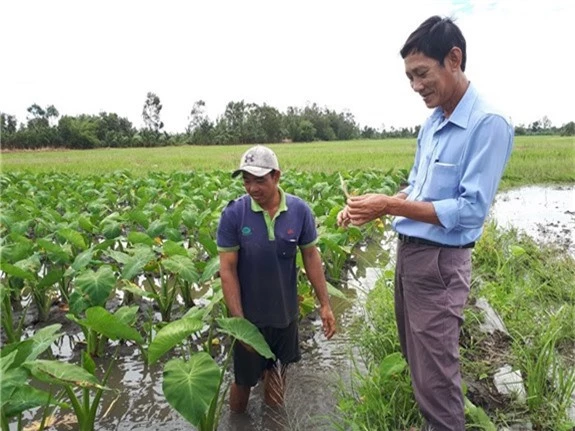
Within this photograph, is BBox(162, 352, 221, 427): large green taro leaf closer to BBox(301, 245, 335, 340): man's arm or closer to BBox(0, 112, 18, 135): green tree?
BBox(301, 245, 335, 340): man's arm

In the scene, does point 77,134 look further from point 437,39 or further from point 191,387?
point 437,39

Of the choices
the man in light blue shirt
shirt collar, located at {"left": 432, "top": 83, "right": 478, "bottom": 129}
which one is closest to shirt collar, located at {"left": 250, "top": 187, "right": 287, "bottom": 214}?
the man in light blue shirt

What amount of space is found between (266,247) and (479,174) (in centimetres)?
113

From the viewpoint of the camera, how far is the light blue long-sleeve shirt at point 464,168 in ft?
5.98

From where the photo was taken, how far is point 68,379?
1.99 metres

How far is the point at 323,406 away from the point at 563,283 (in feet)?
9.38

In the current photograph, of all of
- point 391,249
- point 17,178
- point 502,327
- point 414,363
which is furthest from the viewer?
point 17,178

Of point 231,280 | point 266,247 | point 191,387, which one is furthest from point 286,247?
point 191,387

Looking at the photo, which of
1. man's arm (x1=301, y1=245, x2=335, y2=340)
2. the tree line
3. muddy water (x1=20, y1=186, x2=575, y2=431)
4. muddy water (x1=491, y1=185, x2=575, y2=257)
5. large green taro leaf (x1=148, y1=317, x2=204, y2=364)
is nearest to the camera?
large green taro leaf (x1=148, y1=317, x2=204, y2=364)

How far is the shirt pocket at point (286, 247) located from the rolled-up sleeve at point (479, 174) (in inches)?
35.2

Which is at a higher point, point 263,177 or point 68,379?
point 263,177

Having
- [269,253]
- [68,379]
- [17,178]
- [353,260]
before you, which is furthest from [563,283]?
[17,178]

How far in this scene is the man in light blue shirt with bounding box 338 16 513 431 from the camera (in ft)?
6.05

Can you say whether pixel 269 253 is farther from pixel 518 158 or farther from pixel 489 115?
pixel 518 158
